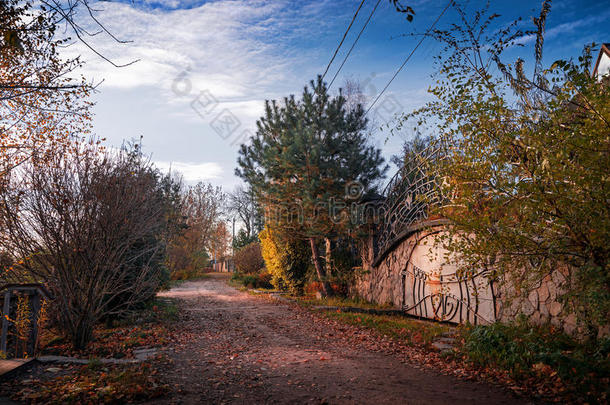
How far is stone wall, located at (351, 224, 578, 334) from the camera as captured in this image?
21.9ft

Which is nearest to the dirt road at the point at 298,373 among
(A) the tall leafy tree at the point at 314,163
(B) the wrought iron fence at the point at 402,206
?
(B) the wrought iron fence at the point at 402,206

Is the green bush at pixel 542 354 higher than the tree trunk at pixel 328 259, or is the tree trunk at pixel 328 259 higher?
the tree trunk at pixel 328 259

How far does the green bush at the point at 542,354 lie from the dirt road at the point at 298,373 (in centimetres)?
Result: 76

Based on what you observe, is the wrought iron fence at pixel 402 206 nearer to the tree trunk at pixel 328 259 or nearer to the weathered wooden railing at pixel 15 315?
the tree trunk at pixel 328 259

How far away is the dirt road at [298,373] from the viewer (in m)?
4.51

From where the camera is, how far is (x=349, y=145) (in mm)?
14062

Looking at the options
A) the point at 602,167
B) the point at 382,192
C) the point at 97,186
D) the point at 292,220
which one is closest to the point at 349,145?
the point at 382,192

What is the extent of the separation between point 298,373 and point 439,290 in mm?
5889

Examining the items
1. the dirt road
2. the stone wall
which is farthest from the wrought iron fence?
the dirt road

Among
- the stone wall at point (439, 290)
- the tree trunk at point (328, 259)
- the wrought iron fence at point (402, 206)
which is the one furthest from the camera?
the tree trunk at point (328, 259)

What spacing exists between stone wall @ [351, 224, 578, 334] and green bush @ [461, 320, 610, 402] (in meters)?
0.35

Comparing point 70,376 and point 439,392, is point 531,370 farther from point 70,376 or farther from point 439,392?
point 70,376

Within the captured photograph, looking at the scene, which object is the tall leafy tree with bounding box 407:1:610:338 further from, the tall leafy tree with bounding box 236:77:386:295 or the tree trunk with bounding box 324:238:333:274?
the tree trunk with bounding box 324:238:333:274

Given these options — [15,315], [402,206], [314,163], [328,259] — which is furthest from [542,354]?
[328,259]
